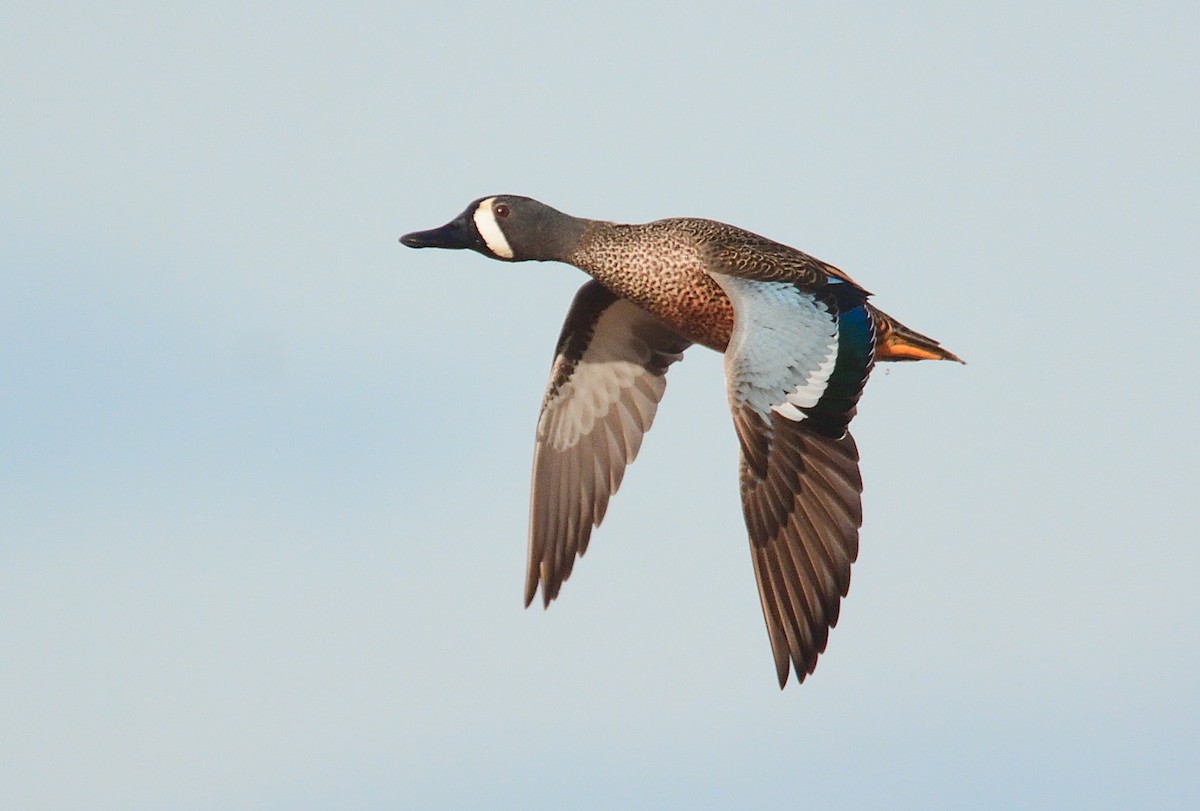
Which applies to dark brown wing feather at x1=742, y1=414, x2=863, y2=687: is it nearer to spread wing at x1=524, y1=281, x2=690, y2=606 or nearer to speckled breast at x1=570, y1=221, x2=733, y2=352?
speckled breast at x1=570, y1=221, x2=733, y2=352

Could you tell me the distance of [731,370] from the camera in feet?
36.4

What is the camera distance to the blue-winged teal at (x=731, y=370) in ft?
36.1

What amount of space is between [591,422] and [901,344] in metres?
2.40

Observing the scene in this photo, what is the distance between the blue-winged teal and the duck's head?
0.03 feet

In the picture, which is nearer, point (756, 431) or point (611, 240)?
point (756, 431)

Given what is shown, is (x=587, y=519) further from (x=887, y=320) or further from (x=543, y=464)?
(x=887, y=320)

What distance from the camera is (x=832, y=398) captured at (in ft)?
36.2

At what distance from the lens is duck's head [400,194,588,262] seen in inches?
522

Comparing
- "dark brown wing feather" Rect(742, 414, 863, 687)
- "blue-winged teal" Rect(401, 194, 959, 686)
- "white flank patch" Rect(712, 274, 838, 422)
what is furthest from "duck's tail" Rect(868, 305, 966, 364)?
"dark brown wing feather" Rect(742, 414, 863, 687)

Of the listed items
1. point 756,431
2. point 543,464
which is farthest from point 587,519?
point 756,431

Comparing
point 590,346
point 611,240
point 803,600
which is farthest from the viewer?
point 590,346

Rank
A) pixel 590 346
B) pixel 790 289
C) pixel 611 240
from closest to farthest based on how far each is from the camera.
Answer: pixel 790 289 < pixel 611 240 < pixel 590 346

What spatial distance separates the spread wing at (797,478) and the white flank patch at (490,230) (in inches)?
103

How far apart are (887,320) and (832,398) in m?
1.64
